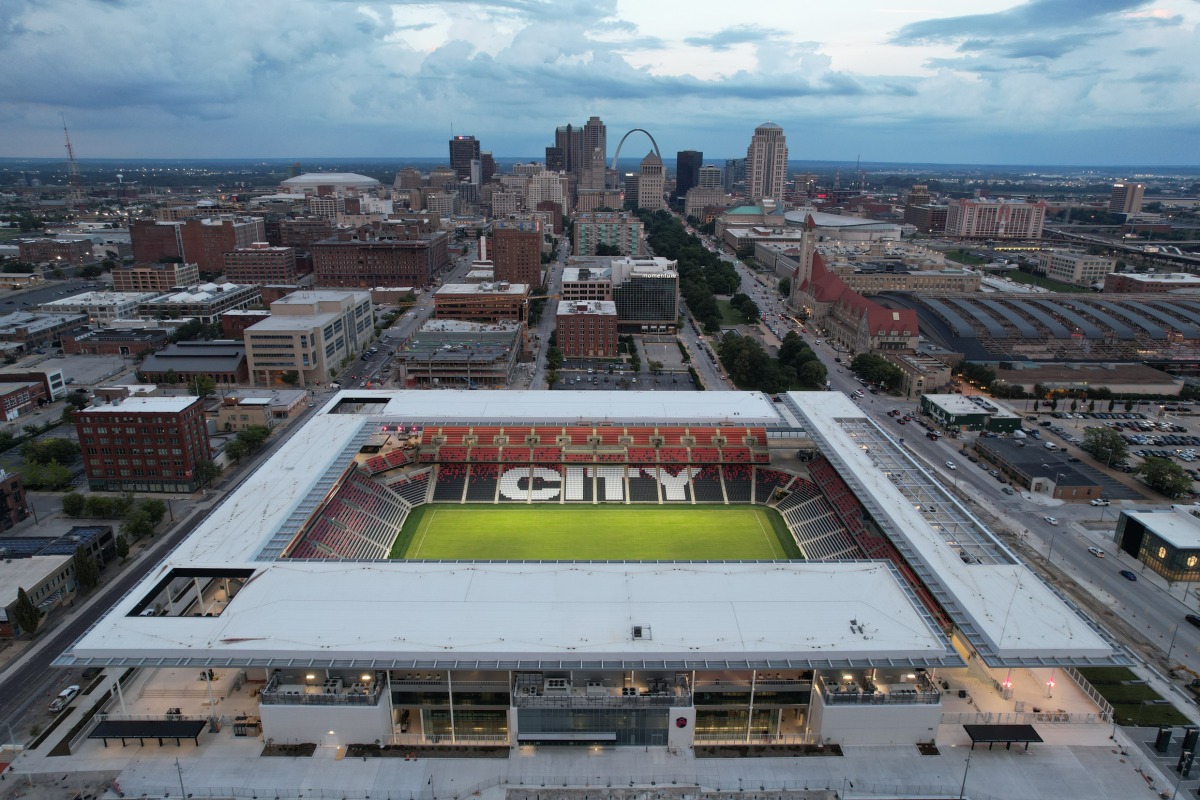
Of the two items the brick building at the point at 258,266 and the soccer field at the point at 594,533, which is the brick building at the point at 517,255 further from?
the soccer field at the point at 594,533

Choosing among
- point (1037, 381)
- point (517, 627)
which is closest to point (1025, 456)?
point (1037, 381)

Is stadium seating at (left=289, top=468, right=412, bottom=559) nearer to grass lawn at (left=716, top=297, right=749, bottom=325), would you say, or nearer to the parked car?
the parked car

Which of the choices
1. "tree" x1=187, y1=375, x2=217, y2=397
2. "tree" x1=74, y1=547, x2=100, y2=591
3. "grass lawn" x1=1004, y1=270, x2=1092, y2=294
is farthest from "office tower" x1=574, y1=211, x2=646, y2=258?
"tree" x1=74, y1=547, x2=100, y2=591

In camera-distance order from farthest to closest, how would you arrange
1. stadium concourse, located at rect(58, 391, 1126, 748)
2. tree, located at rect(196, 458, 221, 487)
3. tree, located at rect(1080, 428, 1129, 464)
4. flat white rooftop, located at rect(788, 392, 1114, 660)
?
tree, located at rect(1080, 428, 1129, 464) → tree, located at rect(196, 458, 221, 487) → flat white rooftop, located at rect(788, 392, 1114, 660) → stadium concourse, located at rect(58, 391, 1126, 748)

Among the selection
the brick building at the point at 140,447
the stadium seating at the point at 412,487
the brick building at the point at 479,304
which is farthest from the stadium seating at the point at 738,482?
the brick building at the point at 479,304

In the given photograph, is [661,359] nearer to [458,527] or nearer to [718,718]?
[458,527]

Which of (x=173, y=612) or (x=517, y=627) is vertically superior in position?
(x=517, y=627)
